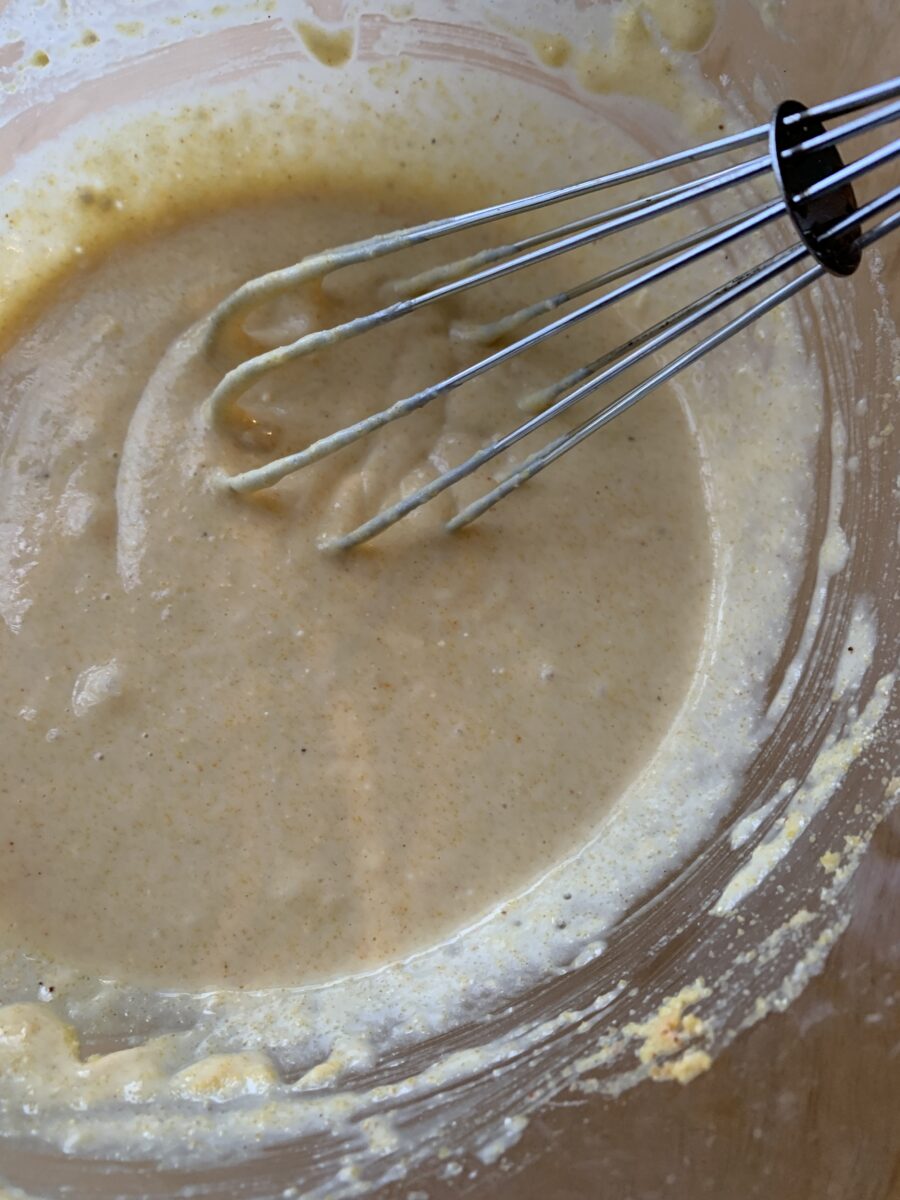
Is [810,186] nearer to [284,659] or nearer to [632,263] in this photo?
[632,263]

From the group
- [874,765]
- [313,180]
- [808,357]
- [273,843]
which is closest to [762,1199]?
[874,765]

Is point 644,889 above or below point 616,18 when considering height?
below

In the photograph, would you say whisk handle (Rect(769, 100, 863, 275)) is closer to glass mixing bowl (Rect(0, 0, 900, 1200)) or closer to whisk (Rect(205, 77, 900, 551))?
whisk (Rect(205, 77, 900, 551))

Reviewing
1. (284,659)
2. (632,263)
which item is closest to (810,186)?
(632,263)

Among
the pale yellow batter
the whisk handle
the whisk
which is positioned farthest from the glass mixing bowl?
the whisk handle

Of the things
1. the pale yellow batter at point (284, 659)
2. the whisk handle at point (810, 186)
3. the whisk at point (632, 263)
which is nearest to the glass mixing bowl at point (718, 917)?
the pale yellow batter at point (284, 659)

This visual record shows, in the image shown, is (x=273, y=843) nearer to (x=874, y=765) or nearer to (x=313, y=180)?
(x=874, y=765)

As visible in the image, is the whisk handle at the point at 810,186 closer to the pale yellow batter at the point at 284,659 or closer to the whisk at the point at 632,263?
the whisk at the point at 632,263
